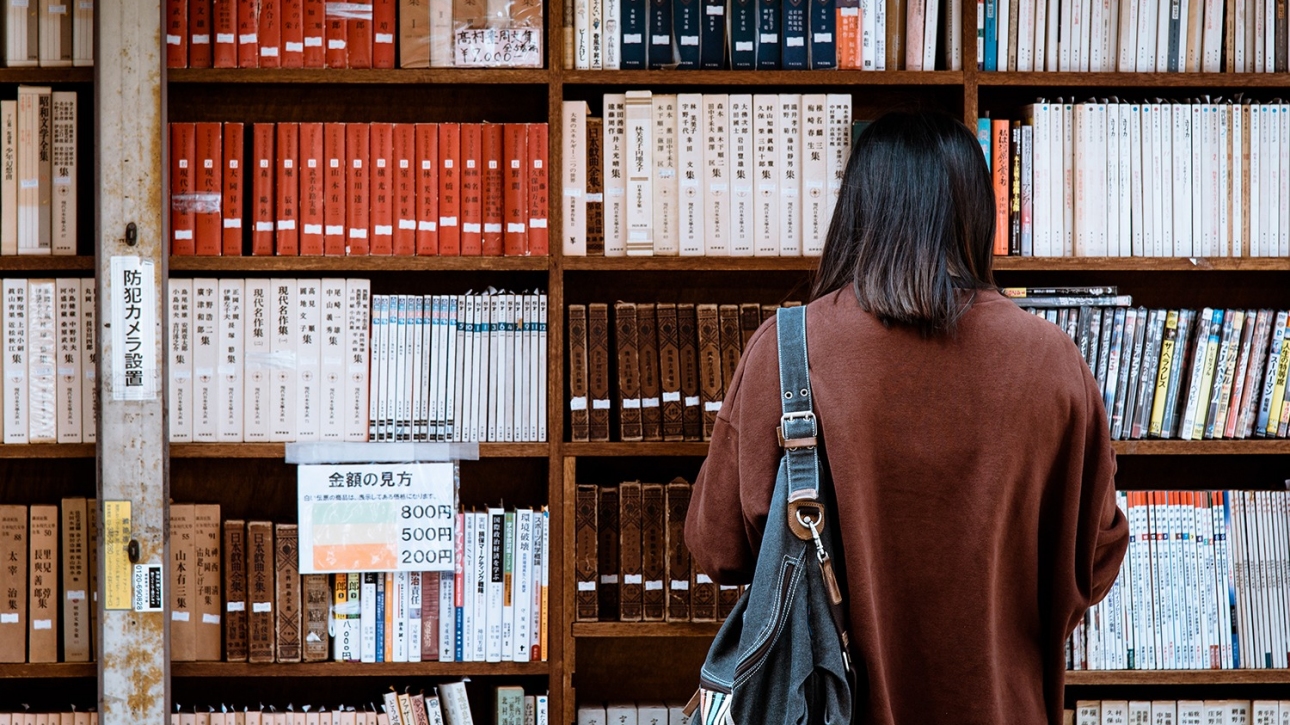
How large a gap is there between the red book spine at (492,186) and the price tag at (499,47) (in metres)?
0.13

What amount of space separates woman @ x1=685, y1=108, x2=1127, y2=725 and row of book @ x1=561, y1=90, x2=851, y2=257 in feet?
2.15

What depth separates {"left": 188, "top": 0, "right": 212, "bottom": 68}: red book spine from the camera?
6.65 feet

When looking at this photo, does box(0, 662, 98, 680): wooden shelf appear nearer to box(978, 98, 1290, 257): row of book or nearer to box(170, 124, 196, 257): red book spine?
box(170, 124, 196, 257): red book spine

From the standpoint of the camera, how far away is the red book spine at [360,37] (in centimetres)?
207

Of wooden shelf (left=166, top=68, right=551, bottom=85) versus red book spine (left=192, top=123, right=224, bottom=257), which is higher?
wooden shelf (left=166, top=68, right=551, bottom=85)

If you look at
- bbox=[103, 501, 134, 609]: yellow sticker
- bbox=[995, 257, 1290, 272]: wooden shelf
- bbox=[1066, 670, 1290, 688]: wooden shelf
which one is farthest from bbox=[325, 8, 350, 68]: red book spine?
bbox=[1066, 670, 1290, 688]: wooden shelf

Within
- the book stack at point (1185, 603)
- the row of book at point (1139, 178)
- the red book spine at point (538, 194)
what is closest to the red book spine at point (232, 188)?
the red book spine at point (538, 194)

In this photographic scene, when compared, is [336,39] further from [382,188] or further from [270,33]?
[382,188]

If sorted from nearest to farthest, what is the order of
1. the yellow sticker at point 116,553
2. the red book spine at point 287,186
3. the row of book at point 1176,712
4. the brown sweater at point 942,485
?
the brown sweater at point 942,485
the yellow sticker at point 116,553
the red book spine at point 287,186
the row of book at point 1176,712

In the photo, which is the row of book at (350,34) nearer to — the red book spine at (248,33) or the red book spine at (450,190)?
the red book spine at (248,33)

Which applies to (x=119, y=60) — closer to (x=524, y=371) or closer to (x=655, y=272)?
(x=524, y=371)

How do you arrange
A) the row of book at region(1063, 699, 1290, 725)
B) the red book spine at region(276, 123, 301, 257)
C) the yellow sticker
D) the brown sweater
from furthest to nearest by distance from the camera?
the row of book at region(1063, 699, 1290, 725) → the red book spine at region(276, 123, 301, 257) → the yellow sticker → the brown sweater

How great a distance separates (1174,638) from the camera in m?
2.11

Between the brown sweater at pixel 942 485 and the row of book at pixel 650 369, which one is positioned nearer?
the brown sweater at pixel 942 485
